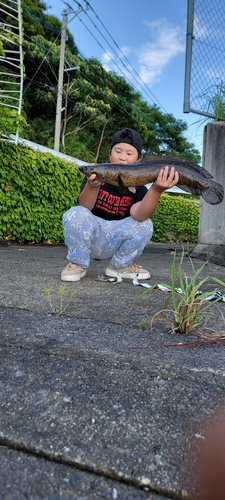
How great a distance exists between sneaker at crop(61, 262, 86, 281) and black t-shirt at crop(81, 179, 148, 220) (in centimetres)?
44

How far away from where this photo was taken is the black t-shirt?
110 inches

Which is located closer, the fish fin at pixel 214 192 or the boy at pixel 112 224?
the fish fin at pixel 214 192

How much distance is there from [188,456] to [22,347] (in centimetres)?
68

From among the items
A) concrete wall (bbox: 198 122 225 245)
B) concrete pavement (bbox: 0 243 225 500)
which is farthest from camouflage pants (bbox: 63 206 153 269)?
concrete wall (bbox: 198 122 225 245)

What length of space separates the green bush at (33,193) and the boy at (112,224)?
8.01 ft

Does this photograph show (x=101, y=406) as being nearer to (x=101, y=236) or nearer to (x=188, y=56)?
(x=101, y=236)

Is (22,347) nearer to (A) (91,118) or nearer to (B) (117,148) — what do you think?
(B) (117,148)

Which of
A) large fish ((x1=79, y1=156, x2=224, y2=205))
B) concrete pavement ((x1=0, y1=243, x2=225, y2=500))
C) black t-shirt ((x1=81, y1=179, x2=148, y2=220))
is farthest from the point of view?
black t-shirt ((x1=81, y1=179, x2=148, y2=220))

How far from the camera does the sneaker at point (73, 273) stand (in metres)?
2.60

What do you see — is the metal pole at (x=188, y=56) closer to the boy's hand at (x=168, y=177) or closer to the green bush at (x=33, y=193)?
the green bush at (x=33, y=193)

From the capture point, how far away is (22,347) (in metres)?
1.26

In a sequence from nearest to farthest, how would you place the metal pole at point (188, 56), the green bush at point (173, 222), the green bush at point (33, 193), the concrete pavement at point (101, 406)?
the concrete pavement at point (101, 406)
the metal pole at point (188, 56)
the green bush at point (33, 193)
the green bush at point (173, 222)

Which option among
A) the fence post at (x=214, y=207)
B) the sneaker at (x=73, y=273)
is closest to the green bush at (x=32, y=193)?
the fence post at (x=214, y=207)

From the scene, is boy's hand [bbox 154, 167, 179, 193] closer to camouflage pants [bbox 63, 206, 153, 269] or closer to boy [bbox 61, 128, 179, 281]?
boy [bbox 61, 128, 179, 281]
